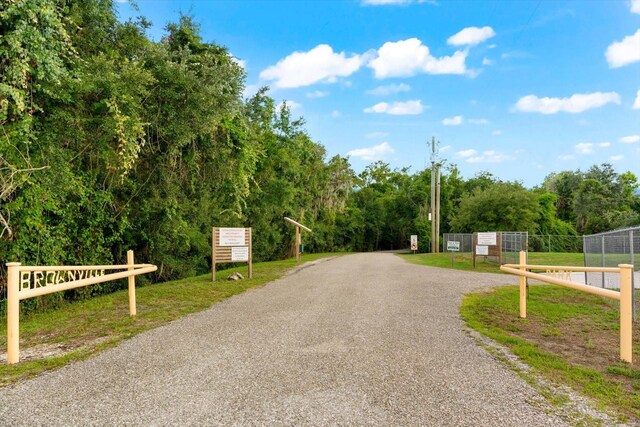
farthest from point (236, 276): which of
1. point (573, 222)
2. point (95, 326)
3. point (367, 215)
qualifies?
point (573, 222)

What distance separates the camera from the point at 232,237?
38.7 feet

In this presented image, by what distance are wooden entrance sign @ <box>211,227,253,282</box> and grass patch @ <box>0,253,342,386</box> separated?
5.85 feet

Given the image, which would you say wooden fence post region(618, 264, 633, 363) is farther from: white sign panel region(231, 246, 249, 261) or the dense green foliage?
white sign panel region(231, 246, 249, 261)

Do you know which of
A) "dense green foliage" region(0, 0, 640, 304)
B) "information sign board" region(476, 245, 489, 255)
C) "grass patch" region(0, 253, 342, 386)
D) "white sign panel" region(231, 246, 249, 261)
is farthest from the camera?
"information sign board" region(476, 245, 489, 255)

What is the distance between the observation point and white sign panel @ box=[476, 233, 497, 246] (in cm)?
1573

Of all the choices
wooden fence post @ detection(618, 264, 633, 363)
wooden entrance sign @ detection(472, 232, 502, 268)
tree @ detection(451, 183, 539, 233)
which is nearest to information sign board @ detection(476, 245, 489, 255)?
wooden entrance sign @ detection(472, 232, 502, 268)

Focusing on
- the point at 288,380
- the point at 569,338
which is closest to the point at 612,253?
the point at 569,338

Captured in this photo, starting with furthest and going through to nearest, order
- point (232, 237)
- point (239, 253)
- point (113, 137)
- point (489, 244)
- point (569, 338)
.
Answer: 1. point (489, 244)
2. point (239, 253)
3. point (232, 237)
4. point (113, 137)
5. point (569, 338)

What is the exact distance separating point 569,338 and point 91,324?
22.4 feet

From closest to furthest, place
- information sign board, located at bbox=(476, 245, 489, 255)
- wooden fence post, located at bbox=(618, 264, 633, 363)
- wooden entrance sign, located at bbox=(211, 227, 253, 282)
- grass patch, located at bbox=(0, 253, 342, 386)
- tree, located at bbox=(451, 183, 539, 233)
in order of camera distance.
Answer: wooden fence post, located at bbox=(618, 264, 633, 363) < grass patch, located at bbox=(0, 253, 342, 386) < wooden entrance sign, located at bbox=(211, 227, 253, 282) < information sign board, located at bbox=(476, 245, 489, 255) < tree, located at bbox=(451, 183, 539, 233)

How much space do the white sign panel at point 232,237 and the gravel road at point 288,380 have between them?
18.0 feet

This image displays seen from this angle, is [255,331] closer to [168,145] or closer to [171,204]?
[168,145]

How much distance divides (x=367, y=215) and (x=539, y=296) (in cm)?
3976

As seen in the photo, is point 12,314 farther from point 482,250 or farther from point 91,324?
point 482,250
